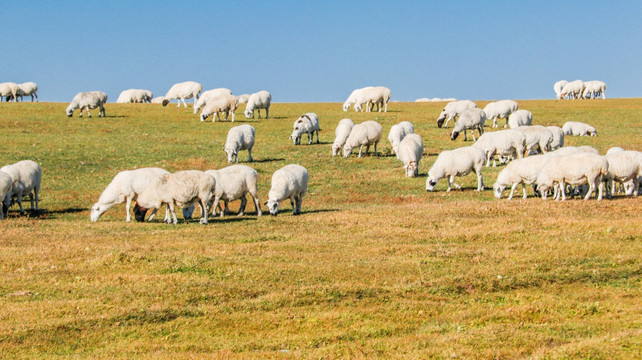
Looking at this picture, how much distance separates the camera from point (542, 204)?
22.4 metres

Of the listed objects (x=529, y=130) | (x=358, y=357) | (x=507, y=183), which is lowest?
(x=358, y=357)

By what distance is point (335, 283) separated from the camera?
13398 mm

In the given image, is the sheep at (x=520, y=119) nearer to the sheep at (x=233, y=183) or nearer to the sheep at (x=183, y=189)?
the sheep at (x=233, y=183)

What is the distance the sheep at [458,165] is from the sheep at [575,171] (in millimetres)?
4911

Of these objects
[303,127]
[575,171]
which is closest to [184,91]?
[303,127]

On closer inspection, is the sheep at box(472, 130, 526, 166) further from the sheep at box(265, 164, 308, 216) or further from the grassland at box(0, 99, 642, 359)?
the sheep at box(265, 164, 308, 216)

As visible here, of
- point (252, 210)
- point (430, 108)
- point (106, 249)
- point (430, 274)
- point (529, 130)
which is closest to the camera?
point (430, 274)

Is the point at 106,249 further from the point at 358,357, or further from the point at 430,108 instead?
the point at 430,108

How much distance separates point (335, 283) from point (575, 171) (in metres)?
12.5

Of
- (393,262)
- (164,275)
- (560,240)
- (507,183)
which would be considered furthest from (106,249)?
(507,183)

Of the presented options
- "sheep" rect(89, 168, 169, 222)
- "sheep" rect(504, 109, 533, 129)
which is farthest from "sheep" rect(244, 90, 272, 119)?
"sheep" rect(89, 168, 169, 222)

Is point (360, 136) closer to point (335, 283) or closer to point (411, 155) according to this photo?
point (411, 155)

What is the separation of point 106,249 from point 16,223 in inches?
283

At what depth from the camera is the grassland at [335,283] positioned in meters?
10.3
